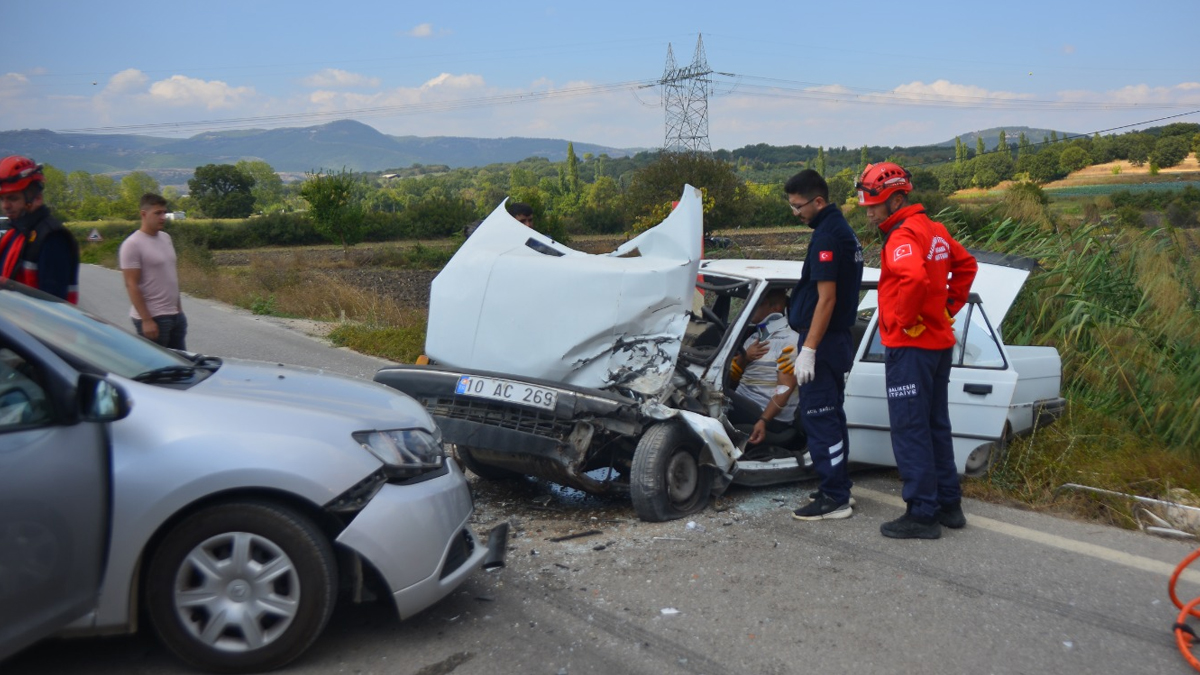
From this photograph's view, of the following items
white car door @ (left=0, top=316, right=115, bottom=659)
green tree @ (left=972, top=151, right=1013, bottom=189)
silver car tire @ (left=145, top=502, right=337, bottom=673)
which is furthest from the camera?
green tree @ (left=972, top=151, right=1013, bottom=189)

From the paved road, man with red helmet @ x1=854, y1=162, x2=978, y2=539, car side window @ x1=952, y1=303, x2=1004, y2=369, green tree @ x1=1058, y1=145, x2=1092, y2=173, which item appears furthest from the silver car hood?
green tree @ x1=1058, y1=145, x2=1092, y2=173

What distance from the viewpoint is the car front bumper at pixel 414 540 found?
3.34 m

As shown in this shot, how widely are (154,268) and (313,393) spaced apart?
3.27 meters

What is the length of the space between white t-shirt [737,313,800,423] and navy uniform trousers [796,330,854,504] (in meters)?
0.56

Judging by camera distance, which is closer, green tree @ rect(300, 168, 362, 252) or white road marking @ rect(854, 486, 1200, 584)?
white road marking @ rect(854, 486, 1200, 584)

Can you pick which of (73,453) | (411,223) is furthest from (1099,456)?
(411,223)

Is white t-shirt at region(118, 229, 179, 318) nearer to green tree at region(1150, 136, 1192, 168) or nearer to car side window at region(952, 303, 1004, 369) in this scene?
car side window at region(952, 303, 1004, 369)

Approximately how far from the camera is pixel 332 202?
188ft

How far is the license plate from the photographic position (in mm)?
4766

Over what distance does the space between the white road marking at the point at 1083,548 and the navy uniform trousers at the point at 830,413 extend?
579 mm

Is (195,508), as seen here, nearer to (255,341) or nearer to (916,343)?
(916,343)

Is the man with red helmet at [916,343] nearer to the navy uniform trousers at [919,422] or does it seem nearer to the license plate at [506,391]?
the navy uniform trousers at [919,422]

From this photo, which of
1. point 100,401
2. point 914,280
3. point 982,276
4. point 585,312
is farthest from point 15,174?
point 982,276

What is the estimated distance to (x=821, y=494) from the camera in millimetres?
5148
